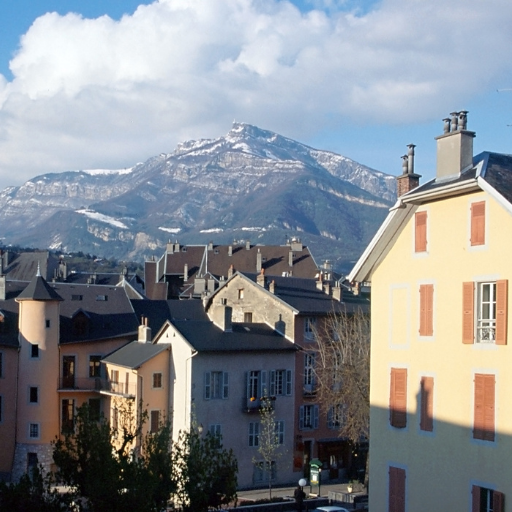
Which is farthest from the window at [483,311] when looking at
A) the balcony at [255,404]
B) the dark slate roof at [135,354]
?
the dark slate roof at [135,354]

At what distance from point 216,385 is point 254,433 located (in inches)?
177

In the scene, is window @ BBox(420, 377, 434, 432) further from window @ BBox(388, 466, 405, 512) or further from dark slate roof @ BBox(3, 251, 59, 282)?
dark slate roof @ BBox(3, 251, 59, 282)

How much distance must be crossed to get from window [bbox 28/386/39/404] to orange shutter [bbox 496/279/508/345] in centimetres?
4034

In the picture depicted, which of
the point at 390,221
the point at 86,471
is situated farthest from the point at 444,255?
the point at 86,471

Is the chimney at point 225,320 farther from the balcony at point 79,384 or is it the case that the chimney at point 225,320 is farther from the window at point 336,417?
the balcony at point 79,384

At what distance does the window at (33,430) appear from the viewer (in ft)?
191

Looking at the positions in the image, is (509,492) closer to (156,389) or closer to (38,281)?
(156,389)

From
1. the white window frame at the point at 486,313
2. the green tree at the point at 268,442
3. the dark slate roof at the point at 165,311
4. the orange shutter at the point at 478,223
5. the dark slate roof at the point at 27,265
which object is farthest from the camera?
the dark slate roof at the point at 27,265

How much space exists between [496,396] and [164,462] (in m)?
9.93

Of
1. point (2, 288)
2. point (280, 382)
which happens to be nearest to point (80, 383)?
point (2, 288)

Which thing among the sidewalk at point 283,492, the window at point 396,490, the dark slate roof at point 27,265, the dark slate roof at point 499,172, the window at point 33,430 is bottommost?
the sidewalk at point 283,492

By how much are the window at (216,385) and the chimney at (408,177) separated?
2493 cm

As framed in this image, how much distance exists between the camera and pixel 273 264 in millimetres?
119438

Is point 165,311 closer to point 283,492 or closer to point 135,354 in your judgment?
point 135,354
